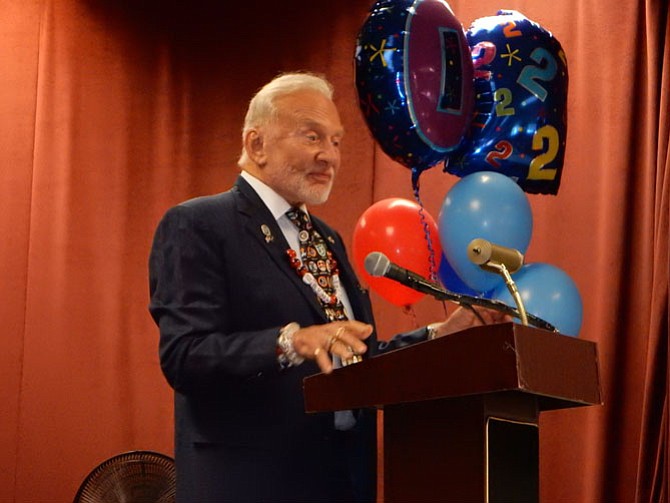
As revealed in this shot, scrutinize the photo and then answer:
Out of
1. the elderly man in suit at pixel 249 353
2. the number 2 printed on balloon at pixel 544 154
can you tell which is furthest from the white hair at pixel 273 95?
the number 2 printed on balloon at pixel 544 154

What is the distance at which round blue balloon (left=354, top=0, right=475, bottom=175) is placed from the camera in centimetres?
245

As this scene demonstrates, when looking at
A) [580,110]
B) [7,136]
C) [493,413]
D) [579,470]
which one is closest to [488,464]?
[493,413]

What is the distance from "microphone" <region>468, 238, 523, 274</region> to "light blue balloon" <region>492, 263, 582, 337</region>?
930 mm

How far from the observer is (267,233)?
2055 mm

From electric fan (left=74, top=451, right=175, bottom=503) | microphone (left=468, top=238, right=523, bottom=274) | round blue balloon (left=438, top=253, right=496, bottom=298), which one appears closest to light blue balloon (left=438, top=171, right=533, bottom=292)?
round blue balloon (left=438, top=253, right=496, bottom=298)

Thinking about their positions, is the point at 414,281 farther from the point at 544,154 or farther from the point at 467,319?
the point at 544,154

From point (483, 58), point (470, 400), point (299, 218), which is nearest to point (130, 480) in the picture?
point (299, 218)

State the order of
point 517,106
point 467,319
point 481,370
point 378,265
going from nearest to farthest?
point 481,370 < point 378,265 < point 467,319 < point 517,106

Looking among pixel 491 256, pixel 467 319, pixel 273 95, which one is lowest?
pixel 467 319

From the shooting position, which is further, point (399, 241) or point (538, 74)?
point (399, 241)

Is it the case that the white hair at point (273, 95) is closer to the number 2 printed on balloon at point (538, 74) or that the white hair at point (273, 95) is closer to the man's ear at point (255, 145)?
the man's ear at point (255, 145)

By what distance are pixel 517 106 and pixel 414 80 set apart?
304mm

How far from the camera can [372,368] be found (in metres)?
1.38

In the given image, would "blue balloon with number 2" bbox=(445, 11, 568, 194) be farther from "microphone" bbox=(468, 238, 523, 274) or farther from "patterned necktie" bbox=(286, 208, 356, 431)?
"microphone" bbox=(468, 238, 523, 274)
